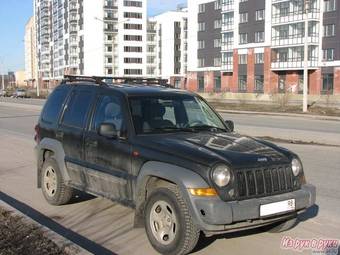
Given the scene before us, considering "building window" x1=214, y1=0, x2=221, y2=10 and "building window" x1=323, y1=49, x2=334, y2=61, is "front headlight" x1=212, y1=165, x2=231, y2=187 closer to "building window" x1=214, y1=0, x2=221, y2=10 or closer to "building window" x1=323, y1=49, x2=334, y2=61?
A: "building window" x1=323, y1=49, x2=334, y2=61

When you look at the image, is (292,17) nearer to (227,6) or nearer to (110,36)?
(227,6)

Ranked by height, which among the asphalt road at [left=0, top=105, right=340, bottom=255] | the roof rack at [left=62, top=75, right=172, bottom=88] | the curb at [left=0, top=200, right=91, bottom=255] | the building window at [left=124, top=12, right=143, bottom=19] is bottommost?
the asphalt road at [left=0, top=105, right=340, bottom=255]

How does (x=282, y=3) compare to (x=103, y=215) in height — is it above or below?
above

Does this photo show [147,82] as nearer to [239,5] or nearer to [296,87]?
[296,87]

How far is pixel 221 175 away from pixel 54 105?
3.78 metres

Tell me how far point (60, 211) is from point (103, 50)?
123m

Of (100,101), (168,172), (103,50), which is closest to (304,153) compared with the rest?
(100,101)

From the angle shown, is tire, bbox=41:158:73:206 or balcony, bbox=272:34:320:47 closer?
tire, bbox=41:158:73:206

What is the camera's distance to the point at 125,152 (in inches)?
235

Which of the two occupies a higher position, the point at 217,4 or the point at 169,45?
the point at 217,4

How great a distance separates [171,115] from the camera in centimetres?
642

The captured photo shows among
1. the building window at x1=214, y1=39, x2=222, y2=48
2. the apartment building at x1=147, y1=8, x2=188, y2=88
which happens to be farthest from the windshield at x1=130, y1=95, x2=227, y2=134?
the apartment building at x1=147, y1=8, x2=188, y2=88

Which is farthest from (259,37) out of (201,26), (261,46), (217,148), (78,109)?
(217,148)

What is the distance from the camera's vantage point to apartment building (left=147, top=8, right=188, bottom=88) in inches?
4626
